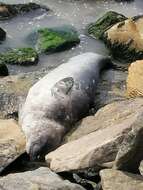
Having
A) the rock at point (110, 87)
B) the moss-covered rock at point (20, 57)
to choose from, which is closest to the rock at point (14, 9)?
the moss-covered rock at point (20, 57)

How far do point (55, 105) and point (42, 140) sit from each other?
0.84 m

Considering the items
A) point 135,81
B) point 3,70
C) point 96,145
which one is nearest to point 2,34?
point 3,70

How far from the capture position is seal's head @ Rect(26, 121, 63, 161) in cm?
Result: 714

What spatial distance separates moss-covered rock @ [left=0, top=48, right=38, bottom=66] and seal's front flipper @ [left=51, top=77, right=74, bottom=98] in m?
2.40

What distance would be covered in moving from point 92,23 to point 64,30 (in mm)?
863

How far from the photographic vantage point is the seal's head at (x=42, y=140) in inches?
281

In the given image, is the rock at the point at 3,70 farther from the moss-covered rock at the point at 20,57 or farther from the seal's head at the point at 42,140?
the seal's head at the point at 42,140

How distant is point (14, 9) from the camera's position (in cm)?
1385

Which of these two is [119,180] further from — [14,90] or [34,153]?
[14,90]

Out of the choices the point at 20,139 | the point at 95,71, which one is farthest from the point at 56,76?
the point at 20,139

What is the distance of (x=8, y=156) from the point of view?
6949mm

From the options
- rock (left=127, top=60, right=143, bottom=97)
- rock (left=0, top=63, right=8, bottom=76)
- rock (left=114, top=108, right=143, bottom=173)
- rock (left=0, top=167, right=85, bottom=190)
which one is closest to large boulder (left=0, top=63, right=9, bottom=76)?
rock (left=0, top=63, right=8, bottom=76)

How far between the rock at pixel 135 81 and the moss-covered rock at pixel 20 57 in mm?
2578

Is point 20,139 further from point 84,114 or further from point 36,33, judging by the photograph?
point 36,33
